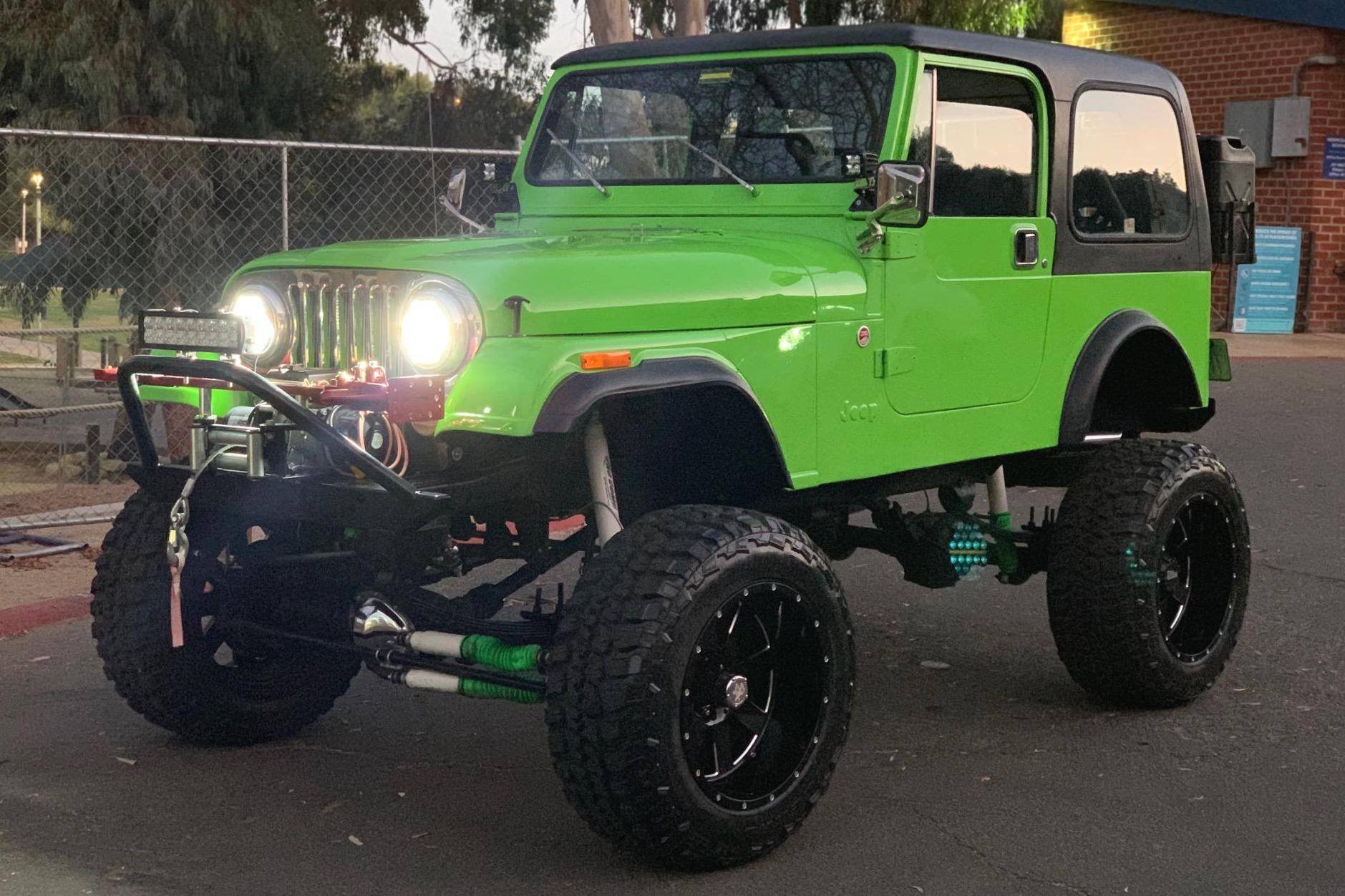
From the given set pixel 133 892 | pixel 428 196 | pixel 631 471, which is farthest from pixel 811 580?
pixel 428 196

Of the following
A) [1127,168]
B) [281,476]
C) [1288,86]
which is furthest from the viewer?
[1288,86]

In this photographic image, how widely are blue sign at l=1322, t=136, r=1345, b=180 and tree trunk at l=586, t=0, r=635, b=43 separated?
11.2 metres

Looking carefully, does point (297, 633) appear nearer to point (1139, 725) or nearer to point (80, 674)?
point (80, 674)

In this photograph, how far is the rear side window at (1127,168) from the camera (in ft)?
19.3

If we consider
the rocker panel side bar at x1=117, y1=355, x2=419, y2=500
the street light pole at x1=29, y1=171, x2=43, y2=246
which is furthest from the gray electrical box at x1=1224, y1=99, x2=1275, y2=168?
the rocker panel side bar at x1=117, y1=355, x2=419, y2=500

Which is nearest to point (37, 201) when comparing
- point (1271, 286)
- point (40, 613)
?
point (40, 613)

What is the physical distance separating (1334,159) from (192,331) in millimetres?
20314

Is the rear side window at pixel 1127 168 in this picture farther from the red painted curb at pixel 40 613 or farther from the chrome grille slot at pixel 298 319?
the red painted curb at pixel 40 613

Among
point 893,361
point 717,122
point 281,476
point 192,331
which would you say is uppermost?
point 717,122

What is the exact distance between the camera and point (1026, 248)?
5.57 metres

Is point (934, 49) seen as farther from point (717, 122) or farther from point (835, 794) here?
point (835, 794)

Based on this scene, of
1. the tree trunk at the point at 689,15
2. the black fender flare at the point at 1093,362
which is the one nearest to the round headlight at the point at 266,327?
the black fender flare at the point at 1093,362

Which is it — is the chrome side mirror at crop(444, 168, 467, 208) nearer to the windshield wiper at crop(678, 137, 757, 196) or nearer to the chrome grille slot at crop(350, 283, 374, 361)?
the windshield wiper at crop(678, 137, 757, 196)

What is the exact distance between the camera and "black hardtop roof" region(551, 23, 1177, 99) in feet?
17.4
